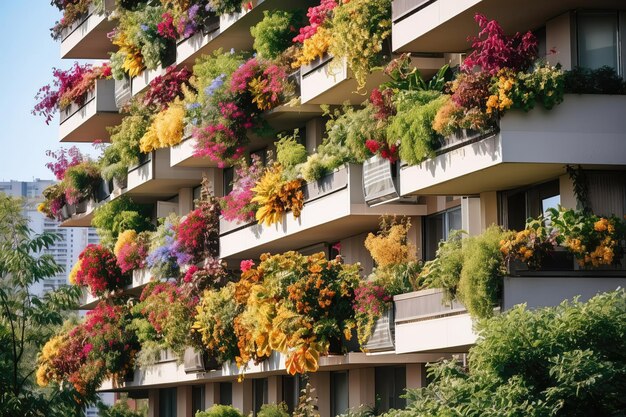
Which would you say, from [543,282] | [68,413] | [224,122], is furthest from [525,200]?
[224,122]

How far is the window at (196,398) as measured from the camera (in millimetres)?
51475

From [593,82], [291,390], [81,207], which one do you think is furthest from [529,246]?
[81,207]

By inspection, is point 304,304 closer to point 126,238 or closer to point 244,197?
point 244,197

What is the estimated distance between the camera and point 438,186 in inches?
1167

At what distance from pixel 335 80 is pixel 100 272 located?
757 inches

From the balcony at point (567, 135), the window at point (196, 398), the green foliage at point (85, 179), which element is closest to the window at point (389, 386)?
the balcony at point (567, 135)

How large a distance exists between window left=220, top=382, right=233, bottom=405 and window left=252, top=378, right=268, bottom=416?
6.77 ft

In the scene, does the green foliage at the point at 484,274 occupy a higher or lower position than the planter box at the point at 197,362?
higher

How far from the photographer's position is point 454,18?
28281 millimetres

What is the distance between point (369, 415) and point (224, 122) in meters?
9.51

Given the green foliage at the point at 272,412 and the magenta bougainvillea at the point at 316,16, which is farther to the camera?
the green foliage at the point at 272,412

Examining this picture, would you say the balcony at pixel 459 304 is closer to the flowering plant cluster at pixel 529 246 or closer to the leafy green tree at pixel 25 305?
Result: the flowering plant cluster at pixel 529 246

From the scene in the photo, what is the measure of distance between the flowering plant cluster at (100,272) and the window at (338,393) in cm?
1417

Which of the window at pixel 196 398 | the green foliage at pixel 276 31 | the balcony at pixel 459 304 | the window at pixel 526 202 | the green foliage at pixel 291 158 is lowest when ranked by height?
the window at pixel 196 398
